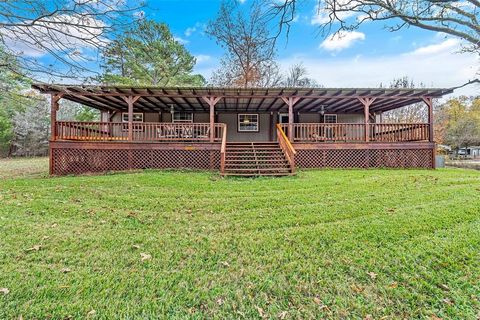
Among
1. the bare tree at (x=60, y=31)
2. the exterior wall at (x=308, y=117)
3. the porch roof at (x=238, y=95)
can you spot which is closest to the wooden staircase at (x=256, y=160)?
the porch roof at (x=238, y=95)

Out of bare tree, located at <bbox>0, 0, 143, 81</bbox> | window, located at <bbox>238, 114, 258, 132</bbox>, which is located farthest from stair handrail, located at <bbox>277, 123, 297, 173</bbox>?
bare tree, located at <bbox>0, 0, 143, 81</bbox>

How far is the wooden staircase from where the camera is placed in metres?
9.21

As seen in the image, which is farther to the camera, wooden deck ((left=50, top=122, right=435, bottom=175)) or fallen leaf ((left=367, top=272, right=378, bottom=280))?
wooden deck ((left=50, top=122, right=435, bottom=175))

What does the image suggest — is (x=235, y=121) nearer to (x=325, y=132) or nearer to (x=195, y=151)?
(x=195, y=151)

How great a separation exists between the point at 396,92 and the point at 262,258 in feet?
36.2

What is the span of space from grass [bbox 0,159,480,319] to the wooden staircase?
3.38m

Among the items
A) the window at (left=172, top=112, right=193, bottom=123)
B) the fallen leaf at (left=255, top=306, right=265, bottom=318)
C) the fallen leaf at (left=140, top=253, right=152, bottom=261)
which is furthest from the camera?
the window at (left=172, top=112, right=193, bottom=123)

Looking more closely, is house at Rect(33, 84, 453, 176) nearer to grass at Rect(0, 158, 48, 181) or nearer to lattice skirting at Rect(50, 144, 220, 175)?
lattice skirting at Rect(50, 144, 220, 175)

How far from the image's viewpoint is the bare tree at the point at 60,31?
14.1 ft

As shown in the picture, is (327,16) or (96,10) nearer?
(96,10)

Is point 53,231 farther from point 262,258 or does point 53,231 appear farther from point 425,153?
point 425,153

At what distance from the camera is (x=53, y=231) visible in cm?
389

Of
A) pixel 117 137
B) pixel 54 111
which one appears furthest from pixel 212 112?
pixel 54 111

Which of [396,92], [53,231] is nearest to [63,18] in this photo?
[53,231]
